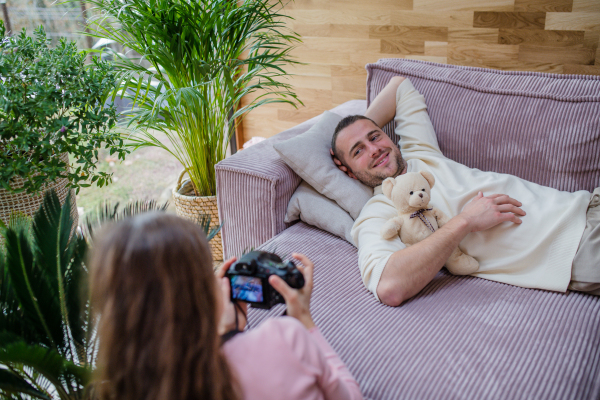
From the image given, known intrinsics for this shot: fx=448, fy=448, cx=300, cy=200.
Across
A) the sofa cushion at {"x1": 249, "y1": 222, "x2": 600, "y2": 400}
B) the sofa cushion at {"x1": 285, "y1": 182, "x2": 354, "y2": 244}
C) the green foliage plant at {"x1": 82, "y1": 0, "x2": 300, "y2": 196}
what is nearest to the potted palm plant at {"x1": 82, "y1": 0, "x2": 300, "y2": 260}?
the green foliage plant at {"x1": 82, "y1": 0, "x2": 300, "y2": 196}

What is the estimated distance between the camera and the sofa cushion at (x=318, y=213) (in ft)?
5.11

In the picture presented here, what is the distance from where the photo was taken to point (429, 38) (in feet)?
7.39

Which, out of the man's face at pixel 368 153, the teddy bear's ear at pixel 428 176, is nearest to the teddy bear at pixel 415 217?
the teddy bear's ear at pixel 428 176

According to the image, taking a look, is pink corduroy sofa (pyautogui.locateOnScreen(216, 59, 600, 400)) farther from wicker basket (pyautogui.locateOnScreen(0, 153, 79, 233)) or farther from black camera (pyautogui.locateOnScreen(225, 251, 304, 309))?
wicker basket (pyautogui.locateOnScreen(0, 153, 79, 233))

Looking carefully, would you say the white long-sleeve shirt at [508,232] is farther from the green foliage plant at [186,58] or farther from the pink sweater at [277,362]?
the green foliage plant at [186,58]

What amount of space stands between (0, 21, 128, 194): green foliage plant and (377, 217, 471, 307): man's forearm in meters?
1.10

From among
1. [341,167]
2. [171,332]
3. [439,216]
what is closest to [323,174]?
[341,167]

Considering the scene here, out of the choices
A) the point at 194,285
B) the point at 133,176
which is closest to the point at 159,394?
the point at 194,285

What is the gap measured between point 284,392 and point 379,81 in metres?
1.50

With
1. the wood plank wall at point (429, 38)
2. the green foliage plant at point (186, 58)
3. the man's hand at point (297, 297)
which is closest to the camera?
the man's hand at point (297, 297)

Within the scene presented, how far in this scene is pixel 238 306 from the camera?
0.85 m

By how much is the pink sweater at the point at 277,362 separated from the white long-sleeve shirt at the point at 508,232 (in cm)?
58

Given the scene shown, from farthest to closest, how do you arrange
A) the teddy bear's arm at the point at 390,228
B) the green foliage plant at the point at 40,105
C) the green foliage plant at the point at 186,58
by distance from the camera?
1. the green foliage plant at the point at 186,58
2. the green foliage plant at the point at 40,105
3. the teddy bear's arm at the point at 390,228

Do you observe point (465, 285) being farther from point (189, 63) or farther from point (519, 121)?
point (189, 63)
